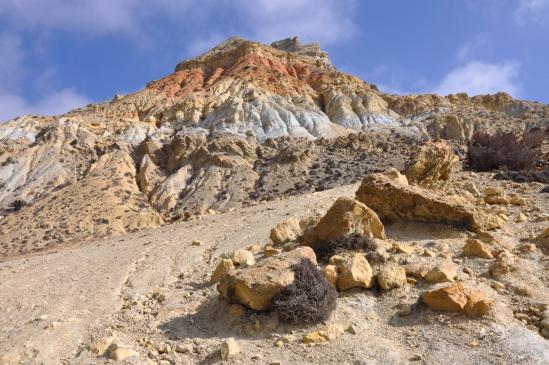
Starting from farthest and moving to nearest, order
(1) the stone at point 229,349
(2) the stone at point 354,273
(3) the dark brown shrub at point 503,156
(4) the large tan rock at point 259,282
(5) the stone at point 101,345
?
(3) the dark brown shrub at point 503,156, (2) the stone at point 354,273, (4) the large tan rock at point 259,282, (5) the stone at point 101,345, (1) the stone at point 229,349

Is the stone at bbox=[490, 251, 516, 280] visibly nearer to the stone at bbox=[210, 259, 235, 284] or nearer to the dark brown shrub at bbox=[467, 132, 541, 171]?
the stone at bbox=[210, 259, 235, 284]

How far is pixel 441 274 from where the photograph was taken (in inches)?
296

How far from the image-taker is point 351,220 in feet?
30.3

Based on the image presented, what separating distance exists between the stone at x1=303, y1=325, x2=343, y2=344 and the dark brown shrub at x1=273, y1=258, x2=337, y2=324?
1.05ft

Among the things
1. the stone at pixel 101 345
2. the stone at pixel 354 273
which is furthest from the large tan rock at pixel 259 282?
the stone at pixel 101 345

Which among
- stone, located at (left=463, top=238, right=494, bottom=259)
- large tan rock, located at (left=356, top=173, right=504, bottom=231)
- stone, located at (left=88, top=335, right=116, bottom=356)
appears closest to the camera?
stone, located at (left=88, top=335, right=116, bottom=356)

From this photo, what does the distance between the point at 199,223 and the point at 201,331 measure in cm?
786

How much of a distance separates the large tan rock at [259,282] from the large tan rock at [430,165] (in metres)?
7.95

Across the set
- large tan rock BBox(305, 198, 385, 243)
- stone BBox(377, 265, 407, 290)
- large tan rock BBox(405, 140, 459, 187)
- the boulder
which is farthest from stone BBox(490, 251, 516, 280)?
large tan rock BBox(405, 140, 459, 187)

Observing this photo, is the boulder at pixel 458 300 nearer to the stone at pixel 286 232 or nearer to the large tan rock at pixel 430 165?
the stone at pixel 286 232

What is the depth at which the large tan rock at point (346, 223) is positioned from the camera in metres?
9.18

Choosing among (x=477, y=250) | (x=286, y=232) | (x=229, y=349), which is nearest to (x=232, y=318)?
(x=229, y=349)

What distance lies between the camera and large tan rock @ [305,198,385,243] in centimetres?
918

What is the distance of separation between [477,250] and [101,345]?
6.27 meters
